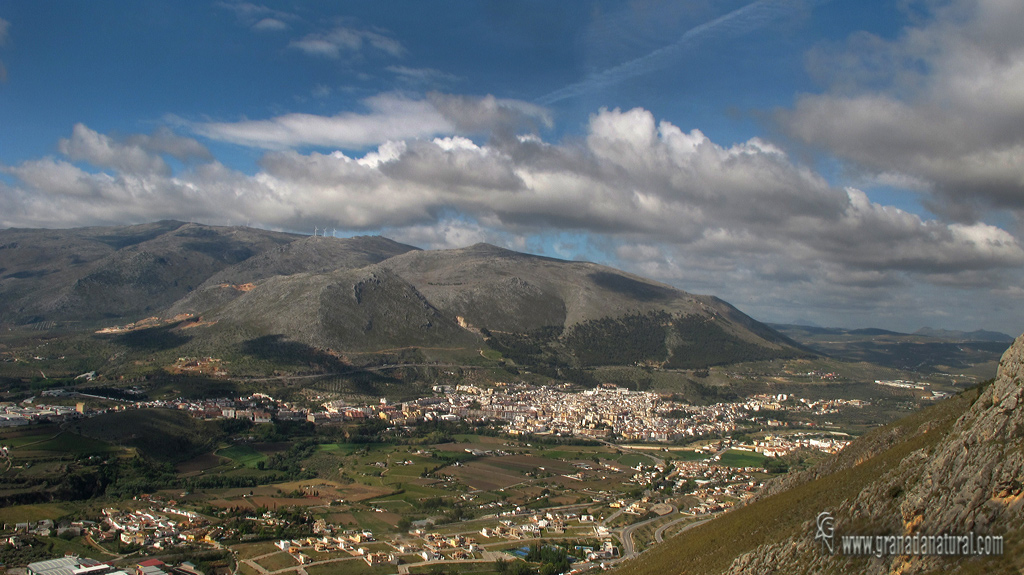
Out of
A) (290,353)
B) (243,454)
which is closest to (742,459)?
(243,454)

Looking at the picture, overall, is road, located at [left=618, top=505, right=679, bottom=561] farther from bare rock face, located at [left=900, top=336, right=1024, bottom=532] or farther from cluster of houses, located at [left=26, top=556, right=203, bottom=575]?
bare rock face, located at [left=900, top=336, right=1024, bottom=532]

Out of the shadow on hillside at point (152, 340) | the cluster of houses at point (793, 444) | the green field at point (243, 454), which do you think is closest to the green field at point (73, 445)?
the green field at point (243, 454)

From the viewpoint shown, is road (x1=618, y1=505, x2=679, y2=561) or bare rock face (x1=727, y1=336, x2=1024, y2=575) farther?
road (x1=618, y1=505, x2=679, y2=561)

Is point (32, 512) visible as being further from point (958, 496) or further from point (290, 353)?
point (290, 353)

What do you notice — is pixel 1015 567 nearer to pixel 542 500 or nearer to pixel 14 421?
pixel 542 500

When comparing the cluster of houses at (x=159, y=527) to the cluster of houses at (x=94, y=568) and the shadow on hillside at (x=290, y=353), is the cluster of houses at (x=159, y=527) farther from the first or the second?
the shadow on hillside at (x=290, y=353)

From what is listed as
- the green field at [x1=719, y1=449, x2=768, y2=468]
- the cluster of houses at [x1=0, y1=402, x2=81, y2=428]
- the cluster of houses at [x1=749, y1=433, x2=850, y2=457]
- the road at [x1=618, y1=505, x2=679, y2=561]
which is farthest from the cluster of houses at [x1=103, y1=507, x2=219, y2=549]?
the cluster of houses at [x1=749, y1=433, x2=850, y2=457]
